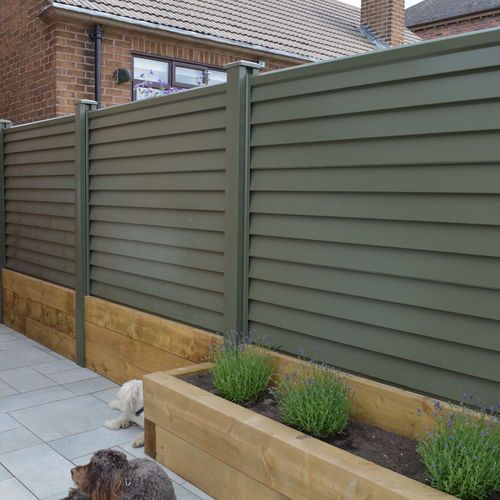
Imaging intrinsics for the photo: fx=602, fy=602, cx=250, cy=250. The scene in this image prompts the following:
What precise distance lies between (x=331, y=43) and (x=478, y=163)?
9850 mm

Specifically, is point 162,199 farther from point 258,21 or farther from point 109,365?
point 258,21

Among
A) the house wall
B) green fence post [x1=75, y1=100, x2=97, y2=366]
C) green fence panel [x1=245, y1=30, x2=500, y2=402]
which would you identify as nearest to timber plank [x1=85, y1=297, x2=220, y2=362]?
green fence post [x1=75, y1=100, x2=97, y2=366]

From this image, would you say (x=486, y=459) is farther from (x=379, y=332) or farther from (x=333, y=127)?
(x=333, y=127)

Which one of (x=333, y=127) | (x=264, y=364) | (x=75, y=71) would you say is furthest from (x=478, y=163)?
(x=75, y=71)

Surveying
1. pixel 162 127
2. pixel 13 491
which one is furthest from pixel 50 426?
pixel 162 127

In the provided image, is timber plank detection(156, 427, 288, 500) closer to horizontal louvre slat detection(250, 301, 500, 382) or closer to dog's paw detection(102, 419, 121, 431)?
dog's paw detection(102, 419, 121, 431)

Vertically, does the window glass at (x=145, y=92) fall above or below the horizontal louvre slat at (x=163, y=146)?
above

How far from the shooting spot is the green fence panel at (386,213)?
2.41 meters

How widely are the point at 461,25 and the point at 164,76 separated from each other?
566 inches

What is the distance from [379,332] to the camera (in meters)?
2.83

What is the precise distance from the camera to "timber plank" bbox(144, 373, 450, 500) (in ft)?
7.12

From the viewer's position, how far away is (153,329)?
4.36m

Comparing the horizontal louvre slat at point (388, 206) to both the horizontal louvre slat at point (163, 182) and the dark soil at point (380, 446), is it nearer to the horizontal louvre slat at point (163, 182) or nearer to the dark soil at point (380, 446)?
the horizontal louvre slat at point (163, 182)

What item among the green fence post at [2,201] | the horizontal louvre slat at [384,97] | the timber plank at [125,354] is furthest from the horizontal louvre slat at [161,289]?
the green fence post at [2,201]
